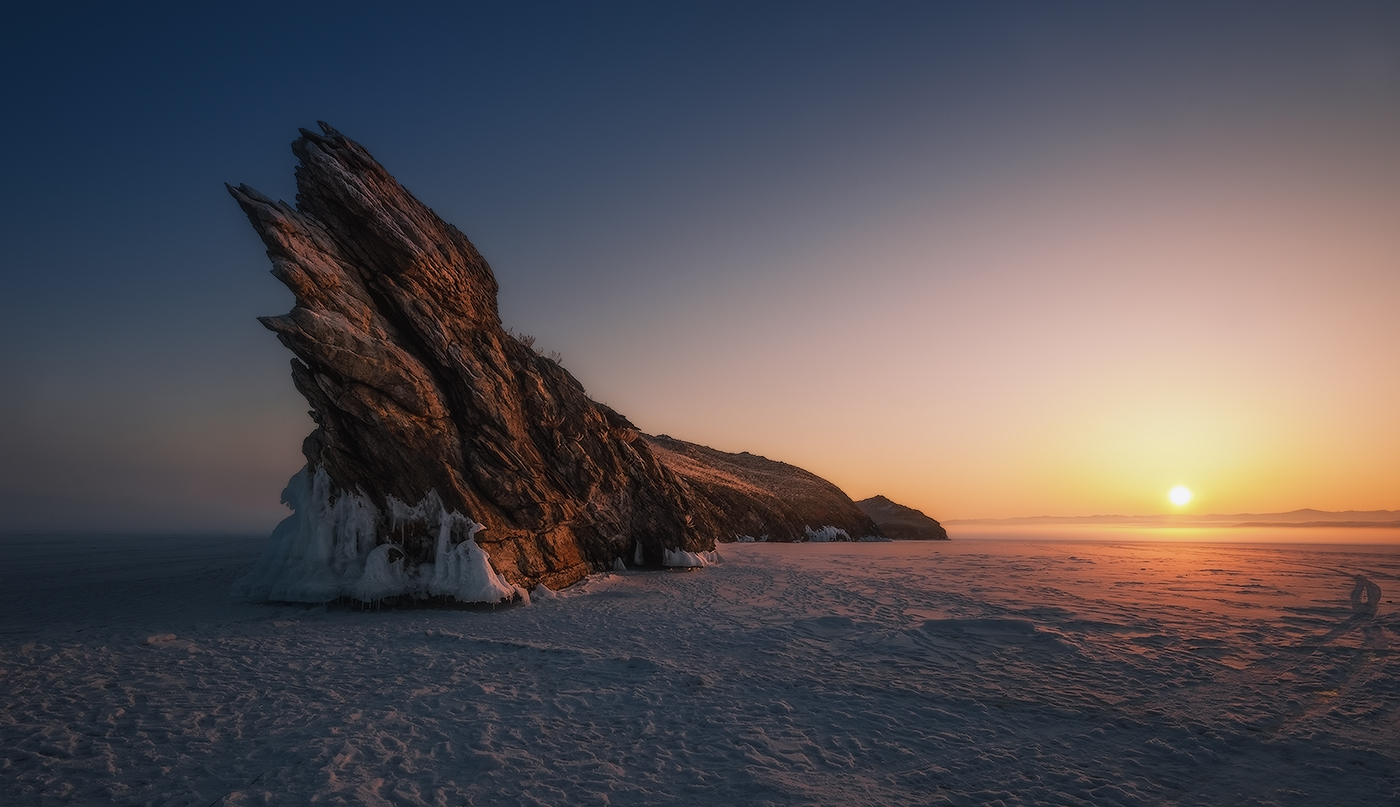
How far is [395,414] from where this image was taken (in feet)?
49.8

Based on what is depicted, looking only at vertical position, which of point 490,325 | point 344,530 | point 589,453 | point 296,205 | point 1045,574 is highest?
point 296,205

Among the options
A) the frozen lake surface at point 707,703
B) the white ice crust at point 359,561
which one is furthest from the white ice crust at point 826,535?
the white ice crust at point 359,561

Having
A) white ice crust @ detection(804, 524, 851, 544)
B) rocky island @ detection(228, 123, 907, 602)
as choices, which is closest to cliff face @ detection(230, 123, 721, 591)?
rocky island @ detection(228, 123, 907, 602)

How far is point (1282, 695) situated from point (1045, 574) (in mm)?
16118

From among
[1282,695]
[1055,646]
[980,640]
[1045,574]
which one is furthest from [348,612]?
[1045,574]

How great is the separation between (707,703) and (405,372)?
12.2 m

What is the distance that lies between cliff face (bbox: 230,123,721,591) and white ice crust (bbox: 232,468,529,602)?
0.67 ft

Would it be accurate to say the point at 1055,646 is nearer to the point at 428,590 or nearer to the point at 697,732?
the point at 697,732

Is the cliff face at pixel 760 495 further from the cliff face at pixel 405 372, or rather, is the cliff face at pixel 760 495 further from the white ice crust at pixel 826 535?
the cliff face at pixel 405 372

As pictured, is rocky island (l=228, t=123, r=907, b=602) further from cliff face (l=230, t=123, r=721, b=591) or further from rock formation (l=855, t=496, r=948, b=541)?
rock formation (l=855, t=496, r=948, b=541)

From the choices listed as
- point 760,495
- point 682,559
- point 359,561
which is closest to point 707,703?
point 359,561

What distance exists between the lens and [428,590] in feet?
50.6

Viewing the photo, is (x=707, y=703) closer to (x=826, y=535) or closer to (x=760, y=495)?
(x=760, y=495)

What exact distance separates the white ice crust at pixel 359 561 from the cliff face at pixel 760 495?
78.3ft
